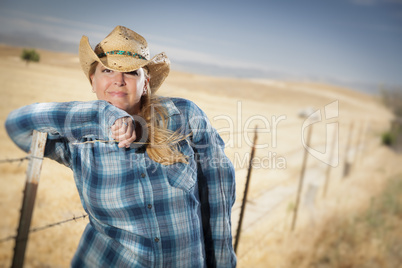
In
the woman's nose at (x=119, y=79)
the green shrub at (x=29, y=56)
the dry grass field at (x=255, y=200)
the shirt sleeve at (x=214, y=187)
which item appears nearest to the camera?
the woman's nose at (x=119, y=79)

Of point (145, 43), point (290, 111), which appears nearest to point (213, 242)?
point (145, 43)

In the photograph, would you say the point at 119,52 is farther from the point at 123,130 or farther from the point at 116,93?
the point at 123,130

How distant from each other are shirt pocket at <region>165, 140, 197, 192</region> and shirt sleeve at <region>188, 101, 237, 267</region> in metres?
0.08

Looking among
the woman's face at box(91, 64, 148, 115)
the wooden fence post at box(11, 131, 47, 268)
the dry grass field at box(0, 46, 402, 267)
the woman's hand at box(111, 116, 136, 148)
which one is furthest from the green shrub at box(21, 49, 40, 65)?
the woman's hand at box(111, 116, 136, 148)

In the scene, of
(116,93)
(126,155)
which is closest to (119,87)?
(116,93)

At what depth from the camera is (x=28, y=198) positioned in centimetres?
133

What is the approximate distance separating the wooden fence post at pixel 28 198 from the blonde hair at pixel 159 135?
41 cm

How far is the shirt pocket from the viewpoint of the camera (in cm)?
126

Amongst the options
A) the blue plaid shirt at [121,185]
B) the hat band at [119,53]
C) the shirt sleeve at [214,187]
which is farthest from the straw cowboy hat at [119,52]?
the shirt sleeve at [214,187]

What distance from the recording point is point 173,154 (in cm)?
126

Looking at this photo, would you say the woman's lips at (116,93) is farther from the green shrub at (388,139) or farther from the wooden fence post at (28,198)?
the green shrub at (388,139)

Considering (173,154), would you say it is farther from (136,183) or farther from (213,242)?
(213,242)

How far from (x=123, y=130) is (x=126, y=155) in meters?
0.19

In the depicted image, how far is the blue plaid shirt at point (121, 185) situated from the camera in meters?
1.06
